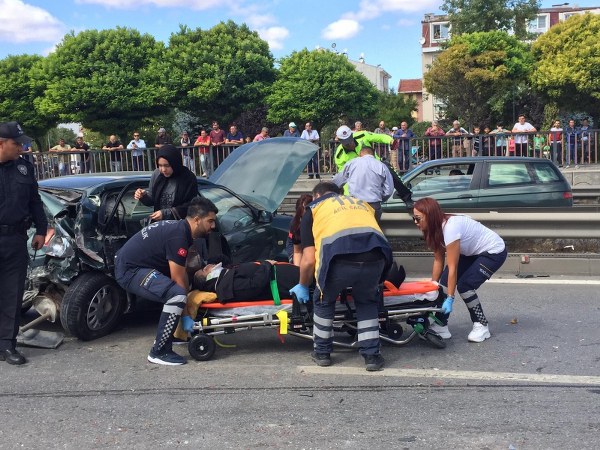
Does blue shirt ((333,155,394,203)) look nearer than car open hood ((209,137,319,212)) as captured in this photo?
No

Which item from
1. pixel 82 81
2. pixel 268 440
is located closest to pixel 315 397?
pixel 268 440

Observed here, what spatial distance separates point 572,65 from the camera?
26500mm

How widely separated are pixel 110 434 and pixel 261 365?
1430mm

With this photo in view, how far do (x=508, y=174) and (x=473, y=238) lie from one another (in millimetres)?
Answer: 4858

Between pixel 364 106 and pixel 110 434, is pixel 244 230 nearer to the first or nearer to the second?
pixel 110 434

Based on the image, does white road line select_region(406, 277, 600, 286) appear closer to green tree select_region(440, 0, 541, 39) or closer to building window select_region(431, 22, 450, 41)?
green tree select_region(440, 0, 541, 39)

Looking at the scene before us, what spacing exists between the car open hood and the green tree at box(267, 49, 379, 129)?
15.9m

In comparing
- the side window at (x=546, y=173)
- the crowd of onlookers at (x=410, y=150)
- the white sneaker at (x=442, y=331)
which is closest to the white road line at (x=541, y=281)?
the white sneaker at (x=442, y=331)

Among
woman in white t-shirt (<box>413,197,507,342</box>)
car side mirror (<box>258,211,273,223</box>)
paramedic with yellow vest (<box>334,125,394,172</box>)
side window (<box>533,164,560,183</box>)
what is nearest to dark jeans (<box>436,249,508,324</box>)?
woman in white t-shirt (<box>413,197,507,342</box>)

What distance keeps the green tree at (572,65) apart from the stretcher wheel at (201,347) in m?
25.2

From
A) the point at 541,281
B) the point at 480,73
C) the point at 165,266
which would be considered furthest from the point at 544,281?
the point at 480,73

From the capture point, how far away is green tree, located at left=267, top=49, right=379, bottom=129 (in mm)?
23375

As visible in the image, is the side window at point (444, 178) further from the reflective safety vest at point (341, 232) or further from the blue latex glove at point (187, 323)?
the blue latex glove at point (187, 323)

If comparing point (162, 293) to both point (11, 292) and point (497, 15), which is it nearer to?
point (11, 292)
